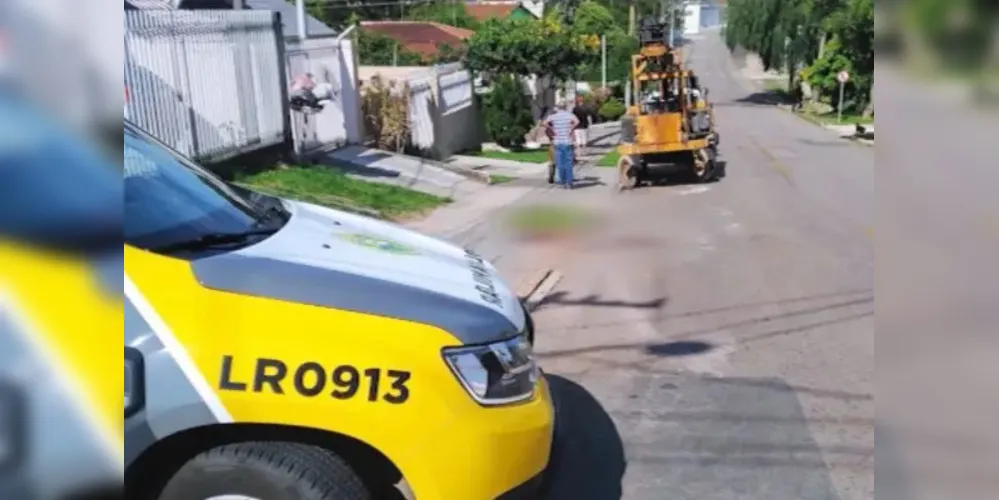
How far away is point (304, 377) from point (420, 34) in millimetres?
53045

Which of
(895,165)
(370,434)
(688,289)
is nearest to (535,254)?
(688,289)

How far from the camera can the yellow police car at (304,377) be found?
8.86ft

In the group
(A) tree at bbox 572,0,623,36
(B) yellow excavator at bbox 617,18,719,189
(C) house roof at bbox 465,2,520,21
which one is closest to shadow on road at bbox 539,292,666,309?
(B) yellow excavator at bbox 617,18,719,189

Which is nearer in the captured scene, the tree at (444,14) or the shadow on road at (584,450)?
the shadow on road at (584,450)

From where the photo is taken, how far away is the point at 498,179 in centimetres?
1867

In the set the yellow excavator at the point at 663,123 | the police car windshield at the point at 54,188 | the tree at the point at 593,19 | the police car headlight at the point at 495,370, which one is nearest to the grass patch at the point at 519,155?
the yellow excavator at the point at 663,123

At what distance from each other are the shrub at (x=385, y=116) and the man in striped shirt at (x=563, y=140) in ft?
13.1

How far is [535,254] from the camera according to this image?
10.4 m

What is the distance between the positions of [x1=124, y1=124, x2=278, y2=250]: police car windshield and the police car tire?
660 millimetres

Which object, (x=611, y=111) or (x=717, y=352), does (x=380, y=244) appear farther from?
(x=611, y=111)

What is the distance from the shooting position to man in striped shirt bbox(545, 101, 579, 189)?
17297mm

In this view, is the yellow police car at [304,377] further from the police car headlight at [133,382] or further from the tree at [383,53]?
the tree at [383,53]

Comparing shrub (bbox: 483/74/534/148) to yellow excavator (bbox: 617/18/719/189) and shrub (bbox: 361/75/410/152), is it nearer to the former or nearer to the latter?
shrub (bbox: 361/75/410/152)

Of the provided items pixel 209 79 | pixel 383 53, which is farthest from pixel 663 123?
pixel 383 53
